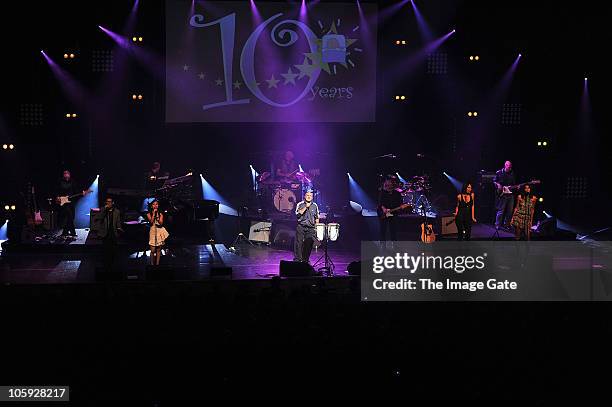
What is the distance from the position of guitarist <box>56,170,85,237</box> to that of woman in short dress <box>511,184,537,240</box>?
10.6 meters

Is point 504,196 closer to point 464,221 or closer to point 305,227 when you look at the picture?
point 464,221

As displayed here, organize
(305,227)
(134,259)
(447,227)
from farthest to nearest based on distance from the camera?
(447,227)
(134,259)
(305,227)

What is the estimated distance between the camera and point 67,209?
727 inches

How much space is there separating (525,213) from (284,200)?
591cm

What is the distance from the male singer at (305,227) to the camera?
14836mm

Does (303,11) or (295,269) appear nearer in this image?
(295,269)

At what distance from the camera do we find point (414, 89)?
69.7 ft

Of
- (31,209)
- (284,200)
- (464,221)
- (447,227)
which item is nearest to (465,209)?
(464,221)

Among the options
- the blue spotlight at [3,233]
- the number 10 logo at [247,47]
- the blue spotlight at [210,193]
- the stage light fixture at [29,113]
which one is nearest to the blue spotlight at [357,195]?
the number 10 logo at [247,47]

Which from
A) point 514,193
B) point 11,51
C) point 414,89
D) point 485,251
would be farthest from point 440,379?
point 11,51

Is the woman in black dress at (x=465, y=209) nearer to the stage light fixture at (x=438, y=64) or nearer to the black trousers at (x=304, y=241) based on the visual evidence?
the black trousers at (x=304, y=241)

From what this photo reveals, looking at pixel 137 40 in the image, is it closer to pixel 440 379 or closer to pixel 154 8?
pixel 154 8

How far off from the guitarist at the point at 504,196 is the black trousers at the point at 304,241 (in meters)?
6.46

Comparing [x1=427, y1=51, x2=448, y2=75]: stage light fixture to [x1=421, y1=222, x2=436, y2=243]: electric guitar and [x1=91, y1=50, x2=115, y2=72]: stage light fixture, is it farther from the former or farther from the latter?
[x1=91, y1=50, x2=115, y2=72]: stage light fixture
